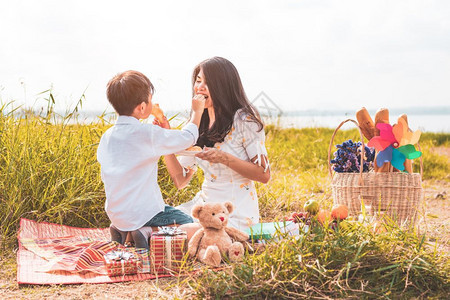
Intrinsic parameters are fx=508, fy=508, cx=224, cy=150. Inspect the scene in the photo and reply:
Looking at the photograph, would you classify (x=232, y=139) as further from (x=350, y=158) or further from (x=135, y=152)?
(x=350, y=158)

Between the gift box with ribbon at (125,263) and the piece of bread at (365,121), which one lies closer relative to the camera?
the gift box with ribbon at (125,263)

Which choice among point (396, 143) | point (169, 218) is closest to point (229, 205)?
point (169, 218)

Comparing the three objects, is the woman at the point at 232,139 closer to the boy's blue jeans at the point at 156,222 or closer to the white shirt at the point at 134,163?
the boy's blue jeans at the point at 156,222

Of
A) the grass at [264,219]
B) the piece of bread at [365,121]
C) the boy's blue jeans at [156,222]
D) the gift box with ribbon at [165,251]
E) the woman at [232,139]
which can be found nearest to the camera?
the grass at [264,219]

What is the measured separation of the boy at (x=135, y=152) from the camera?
3.08 meters

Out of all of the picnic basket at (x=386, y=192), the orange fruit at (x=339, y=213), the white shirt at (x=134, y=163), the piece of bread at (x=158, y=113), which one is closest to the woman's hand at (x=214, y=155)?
the white shirt at (x=134, y=163)

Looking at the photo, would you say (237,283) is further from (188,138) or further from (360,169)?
(360,169)

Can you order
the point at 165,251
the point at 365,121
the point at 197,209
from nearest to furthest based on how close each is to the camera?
the point at 165,251 < the point at 197,209 < the point at 365,121

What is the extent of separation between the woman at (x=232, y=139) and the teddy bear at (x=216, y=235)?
246mm

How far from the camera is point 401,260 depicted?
259 cm

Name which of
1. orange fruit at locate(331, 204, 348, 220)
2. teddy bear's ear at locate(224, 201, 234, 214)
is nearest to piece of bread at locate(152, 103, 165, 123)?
teddy bear's ear at locate(224, 201, 234, 214)

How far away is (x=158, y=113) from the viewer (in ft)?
11.1

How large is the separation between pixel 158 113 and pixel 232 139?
525mm

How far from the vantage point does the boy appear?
3.08m
